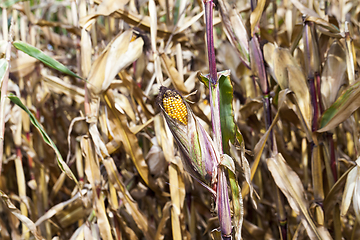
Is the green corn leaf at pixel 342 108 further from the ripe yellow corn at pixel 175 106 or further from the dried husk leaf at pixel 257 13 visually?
the ripe yellow corn at pixel 175 106

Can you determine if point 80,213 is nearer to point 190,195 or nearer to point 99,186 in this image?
point 99,186

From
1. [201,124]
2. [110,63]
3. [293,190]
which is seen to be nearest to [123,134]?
[110,63]

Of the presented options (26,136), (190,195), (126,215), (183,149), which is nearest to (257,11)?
(183,149)

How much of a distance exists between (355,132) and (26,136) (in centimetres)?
108

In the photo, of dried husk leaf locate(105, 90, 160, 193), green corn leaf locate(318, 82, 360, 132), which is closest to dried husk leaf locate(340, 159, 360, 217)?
green corn leaf locate(318, 82, 360, 132)

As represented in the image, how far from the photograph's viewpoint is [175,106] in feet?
1.68

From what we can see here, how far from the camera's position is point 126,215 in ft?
3.15

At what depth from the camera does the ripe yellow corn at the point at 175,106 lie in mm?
512

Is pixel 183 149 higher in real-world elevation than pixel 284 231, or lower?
higher

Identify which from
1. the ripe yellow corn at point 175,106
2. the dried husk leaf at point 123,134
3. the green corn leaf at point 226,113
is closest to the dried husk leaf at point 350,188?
the green corn leaf at point 226,113

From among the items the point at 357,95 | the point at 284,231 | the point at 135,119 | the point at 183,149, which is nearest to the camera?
the point at 183,149

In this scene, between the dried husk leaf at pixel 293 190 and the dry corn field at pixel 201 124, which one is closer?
the dry corn field at pixel 201 124

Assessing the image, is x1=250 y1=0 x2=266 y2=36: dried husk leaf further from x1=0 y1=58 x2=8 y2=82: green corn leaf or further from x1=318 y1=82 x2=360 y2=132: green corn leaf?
x1=0 y1=58 x2=8 y2=82: green corn leaf

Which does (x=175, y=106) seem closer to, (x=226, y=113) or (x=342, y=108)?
(x=226, y=113)
